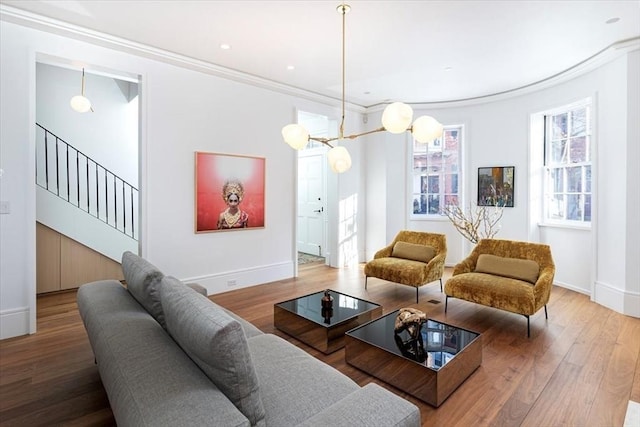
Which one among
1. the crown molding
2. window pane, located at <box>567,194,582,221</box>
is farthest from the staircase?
window pane, located at <box>567,194,582,221</box>

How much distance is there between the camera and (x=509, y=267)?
3.74 metres

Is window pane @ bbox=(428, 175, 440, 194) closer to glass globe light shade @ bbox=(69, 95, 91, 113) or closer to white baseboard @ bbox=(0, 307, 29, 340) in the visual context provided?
glass globe light shade @ bbox=(69, 95, 91, 113)

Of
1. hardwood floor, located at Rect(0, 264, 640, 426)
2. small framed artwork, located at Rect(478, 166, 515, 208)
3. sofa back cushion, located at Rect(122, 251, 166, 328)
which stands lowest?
hardwood floor, located at Rect(0, 264, 640, 426)

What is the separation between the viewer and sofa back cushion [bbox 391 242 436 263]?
15.0 feet

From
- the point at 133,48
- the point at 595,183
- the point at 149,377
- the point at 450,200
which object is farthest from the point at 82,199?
the point at 595,183

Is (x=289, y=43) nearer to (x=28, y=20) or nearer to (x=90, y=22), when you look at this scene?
(x=90, y=22)

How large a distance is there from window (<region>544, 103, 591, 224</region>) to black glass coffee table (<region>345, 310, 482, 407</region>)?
346cm

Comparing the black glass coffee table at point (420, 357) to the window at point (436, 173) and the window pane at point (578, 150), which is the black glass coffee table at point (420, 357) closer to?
the window pane at point (578, 150)

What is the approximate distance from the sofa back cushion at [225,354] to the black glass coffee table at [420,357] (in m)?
1.33

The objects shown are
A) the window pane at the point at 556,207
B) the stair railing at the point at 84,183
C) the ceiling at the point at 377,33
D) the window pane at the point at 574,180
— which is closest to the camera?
the ceiling at the point at 377,33

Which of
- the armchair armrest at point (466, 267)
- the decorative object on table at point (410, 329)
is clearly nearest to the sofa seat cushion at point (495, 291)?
the armchair armrest at point (466, 267)

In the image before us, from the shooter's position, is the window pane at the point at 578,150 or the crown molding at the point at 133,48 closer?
the crown molding at the point at 133,48

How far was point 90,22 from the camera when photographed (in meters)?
3.31

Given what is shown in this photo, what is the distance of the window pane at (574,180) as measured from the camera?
4.71 m
